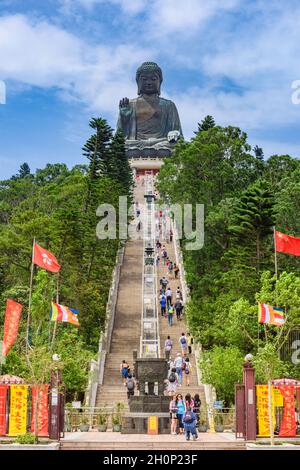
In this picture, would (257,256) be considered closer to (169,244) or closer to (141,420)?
(141,420)

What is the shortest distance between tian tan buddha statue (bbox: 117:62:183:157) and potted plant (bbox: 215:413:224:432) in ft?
165

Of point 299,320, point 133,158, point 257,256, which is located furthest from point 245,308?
point 133,158

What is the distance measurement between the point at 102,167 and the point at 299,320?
24290 millimetres

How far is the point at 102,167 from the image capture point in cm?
4509

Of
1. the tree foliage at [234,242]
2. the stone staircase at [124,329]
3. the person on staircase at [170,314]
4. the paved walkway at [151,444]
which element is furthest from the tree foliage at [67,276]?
the paved walkway at [151,444]

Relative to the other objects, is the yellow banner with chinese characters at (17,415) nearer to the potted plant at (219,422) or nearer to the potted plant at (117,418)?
the potted plant at (117,418)

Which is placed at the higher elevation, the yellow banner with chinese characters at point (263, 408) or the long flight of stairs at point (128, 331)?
the long flight of stairs at point (128, 331)

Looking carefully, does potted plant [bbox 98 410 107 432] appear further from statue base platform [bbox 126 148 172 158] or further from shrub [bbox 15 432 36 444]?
statue base platform [bbox 126 148 172 158]

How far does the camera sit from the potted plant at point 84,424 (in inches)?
786

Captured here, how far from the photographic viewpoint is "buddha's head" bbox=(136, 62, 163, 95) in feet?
228

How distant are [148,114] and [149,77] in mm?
3494

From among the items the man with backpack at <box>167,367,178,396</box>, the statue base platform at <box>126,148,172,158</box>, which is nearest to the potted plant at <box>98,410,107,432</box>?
the man with backpack at <box>167,367,178,396</box>

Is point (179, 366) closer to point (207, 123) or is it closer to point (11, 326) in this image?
point (11, 326)

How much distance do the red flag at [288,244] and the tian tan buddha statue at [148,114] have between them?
4559 centimetres
